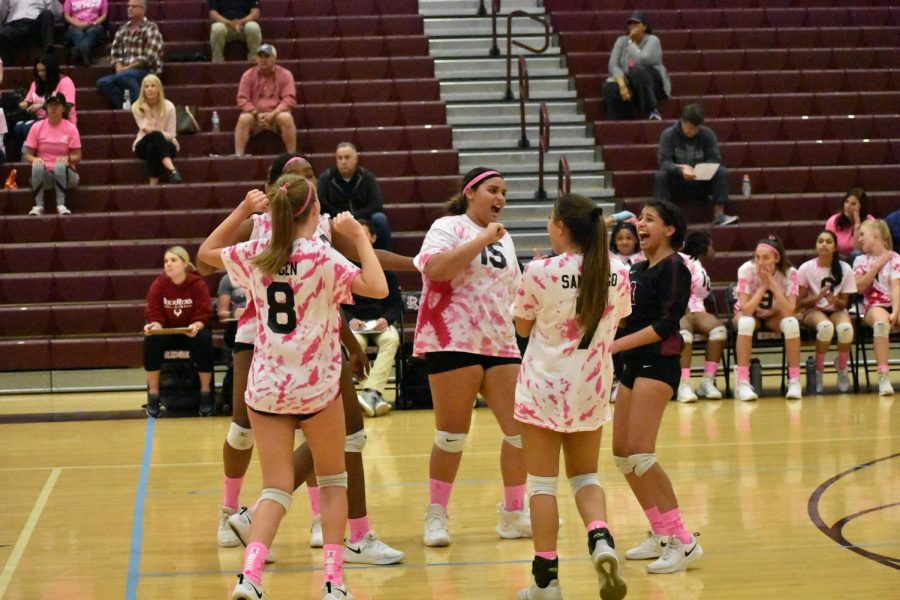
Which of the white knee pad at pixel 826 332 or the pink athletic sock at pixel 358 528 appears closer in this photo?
the pink athletic sock at pixel 358 528

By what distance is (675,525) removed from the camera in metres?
5.24

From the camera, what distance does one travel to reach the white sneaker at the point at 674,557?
17.1 ft

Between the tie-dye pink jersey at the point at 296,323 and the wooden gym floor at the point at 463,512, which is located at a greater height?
the tie-dye pink jersey at the point at 296,323

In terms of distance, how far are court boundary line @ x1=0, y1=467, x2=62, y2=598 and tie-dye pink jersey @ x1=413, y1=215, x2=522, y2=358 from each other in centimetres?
199

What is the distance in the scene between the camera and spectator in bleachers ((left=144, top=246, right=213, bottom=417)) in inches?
387

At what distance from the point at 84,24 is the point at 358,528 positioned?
982 centimetres

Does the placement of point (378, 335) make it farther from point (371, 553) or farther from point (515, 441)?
point (371, 553)

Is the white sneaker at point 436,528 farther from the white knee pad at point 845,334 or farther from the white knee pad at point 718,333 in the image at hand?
the white knee pad at point 845,334

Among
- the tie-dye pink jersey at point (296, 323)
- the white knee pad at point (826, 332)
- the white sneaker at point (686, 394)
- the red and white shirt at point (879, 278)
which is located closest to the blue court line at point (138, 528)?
the tie-dye pink jersey at point (296, 323)

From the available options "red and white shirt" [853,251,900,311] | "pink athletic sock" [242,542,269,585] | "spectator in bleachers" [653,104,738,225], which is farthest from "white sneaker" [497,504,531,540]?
"spectator in bleachers" [653,104,738,225]

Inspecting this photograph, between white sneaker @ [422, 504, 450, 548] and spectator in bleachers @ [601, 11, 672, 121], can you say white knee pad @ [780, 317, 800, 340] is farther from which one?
white sneaker @ [422, 504, 450, 548]

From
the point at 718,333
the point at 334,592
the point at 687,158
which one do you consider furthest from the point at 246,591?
the point at 687,158

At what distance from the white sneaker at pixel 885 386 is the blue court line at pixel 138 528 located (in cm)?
572

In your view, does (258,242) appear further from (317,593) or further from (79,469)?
(79,469)
